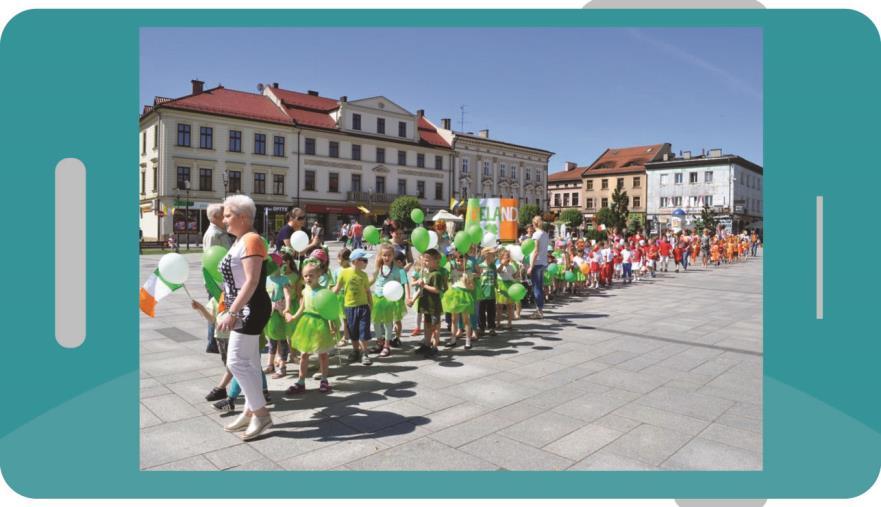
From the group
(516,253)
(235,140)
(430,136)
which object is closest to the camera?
(516,253)

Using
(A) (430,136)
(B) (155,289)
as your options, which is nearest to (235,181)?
(A) (430,136)

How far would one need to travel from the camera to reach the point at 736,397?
4543 millimetres

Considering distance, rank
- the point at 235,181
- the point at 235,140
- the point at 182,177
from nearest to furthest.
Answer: the point at 235,181 → the point at 182,177 → the point at 235,140

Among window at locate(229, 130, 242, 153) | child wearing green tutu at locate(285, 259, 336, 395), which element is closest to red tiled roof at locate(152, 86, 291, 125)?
window at locate(229, 130, 242, 153)

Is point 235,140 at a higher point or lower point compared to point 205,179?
higher

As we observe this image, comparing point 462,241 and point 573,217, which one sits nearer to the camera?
point 462,241

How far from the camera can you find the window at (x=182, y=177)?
25.6 meters

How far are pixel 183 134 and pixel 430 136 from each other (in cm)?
1700

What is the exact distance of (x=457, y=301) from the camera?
650 centimetres

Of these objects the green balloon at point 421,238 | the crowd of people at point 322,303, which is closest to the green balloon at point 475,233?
the crowd of people at point 322,303

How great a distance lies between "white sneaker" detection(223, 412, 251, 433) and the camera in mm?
3645
